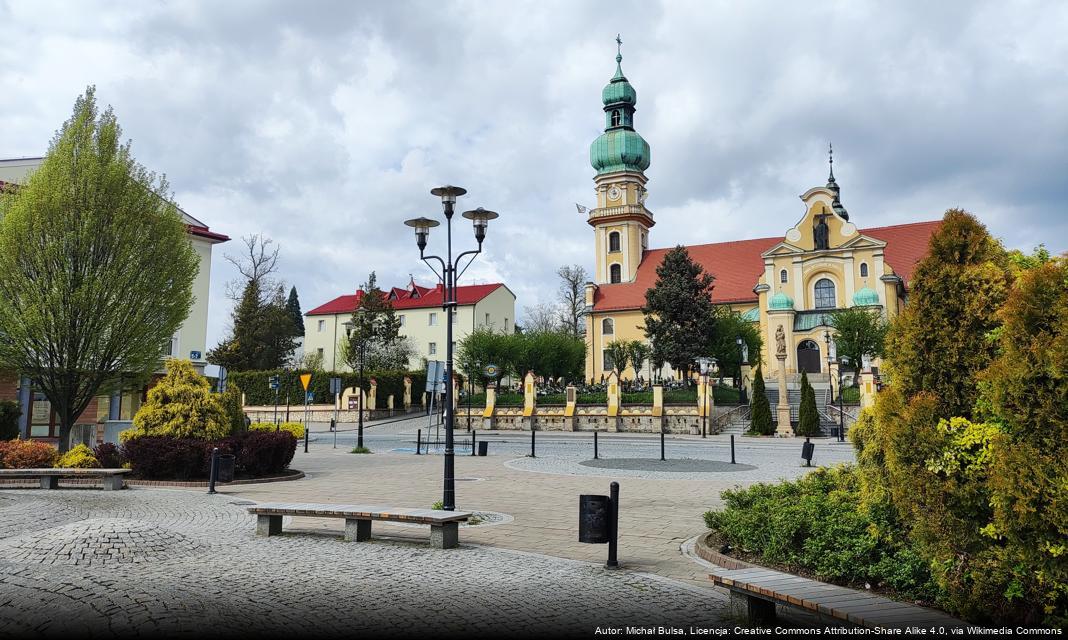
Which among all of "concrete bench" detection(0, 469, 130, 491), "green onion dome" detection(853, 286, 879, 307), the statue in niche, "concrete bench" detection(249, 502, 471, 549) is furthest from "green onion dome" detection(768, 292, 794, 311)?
"concrete bench" detection(249, 502, 471, 549)

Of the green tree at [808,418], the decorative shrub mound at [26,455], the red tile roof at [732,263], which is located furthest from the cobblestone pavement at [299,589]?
the red tile roof at [732,263]

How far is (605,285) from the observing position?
74.2m

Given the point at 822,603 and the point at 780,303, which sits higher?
the point at 780,303

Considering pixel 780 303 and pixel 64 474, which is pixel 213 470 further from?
pixel 780 303

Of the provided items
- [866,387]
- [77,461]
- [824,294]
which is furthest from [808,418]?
[77,461]

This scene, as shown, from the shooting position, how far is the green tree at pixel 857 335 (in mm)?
50250

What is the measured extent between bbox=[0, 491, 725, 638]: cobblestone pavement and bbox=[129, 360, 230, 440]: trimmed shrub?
671 centimetres

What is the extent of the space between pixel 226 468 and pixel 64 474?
2830mm

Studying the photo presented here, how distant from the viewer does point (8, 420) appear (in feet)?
63.8

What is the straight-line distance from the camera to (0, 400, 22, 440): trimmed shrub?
1925cm

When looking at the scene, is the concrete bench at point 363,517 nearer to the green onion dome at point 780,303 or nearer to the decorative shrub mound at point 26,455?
the decorative shrub mound at point 26,455

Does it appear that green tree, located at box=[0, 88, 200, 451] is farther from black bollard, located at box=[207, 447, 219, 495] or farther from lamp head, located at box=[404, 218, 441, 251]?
lamp head, located at box=[404, 218, 441, 251]

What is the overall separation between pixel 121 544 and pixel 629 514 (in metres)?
6.67

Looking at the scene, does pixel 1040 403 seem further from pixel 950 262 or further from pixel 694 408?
pixel 694 408
